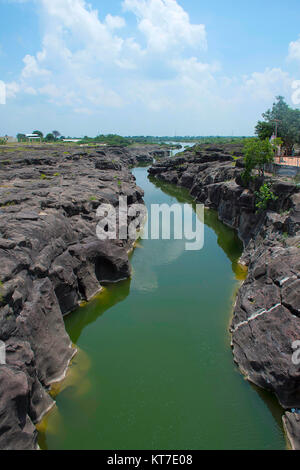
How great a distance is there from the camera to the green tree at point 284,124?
3997 cm

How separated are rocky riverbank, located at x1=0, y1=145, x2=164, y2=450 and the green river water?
3.28 feet

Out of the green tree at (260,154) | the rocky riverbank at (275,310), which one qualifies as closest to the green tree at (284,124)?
the green tree at (260,154)

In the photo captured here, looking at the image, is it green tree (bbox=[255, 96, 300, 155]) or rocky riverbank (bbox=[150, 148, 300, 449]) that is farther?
green tree (bbox=[255, 96, 300, 155])

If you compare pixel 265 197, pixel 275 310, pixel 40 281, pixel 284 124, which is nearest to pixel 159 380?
pixel 275 310

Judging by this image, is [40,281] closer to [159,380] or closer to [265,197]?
[159,380]

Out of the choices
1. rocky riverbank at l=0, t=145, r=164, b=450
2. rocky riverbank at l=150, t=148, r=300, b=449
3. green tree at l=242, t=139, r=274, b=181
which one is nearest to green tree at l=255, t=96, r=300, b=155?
green tree at l=242, t=139, r=274, b=181

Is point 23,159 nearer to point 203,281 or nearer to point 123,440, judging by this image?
point 203,281

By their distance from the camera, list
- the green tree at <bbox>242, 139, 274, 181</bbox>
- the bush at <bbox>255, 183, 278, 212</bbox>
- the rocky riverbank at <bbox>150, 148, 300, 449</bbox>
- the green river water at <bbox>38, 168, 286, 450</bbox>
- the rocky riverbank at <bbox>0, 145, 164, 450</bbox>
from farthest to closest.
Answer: the green tree at <bbox>242, 139, 274, 181</bbox>
the bush at <bbox>255, 183, 278, 212</bbox>
the rocky riverbank at <bbox>150, 148, 300, 449</bbox>
the green river water at <bbox>38, 168, 286, 450</bbox>
the rocky riverbank at <bbox>0, 145, 164, 450</bbox>

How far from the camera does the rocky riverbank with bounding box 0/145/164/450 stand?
31.7 ft

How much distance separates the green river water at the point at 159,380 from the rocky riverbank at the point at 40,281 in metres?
1.00

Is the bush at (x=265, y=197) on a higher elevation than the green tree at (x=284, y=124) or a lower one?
lower

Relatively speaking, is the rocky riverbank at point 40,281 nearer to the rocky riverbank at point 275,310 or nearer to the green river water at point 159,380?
the green river water at point 159,380

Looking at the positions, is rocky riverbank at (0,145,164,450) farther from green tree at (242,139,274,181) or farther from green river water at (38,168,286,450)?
green tree at (242,139,274,181)

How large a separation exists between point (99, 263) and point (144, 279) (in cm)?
340
